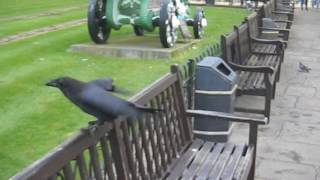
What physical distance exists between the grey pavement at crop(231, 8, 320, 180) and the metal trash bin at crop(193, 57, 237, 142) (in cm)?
51

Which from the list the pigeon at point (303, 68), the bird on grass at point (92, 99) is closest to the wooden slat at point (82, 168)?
the bird on grass at point (92, 99)

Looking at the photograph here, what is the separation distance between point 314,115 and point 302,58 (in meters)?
5.15

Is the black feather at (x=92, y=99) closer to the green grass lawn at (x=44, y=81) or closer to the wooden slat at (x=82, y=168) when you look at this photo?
the wooden slat at (x=82, y=168)

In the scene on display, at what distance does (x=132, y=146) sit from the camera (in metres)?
3.65

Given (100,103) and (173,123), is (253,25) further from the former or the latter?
(100,103)

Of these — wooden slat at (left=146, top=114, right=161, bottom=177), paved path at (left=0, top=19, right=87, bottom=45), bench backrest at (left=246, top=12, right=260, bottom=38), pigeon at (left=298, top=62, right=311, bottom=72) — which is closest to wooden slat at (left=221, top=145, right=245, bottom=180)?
wooden slat at (left=146, top=114, right=161, bottom=177)

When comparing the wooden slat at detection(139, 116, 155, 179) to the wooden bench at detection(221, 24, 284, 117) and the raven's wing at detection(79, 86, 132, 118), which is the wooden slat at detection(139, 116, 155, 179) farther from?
the wooden bench at detection(221, 24, 284, 117)

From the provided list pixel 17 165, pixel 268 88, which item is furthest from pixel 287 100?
pixel 17 165

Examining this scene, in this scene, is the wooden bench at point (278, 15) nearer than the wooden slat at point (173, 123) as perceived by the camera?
No

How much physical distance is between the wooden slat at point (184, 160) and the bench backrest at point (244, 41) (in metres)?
3.82

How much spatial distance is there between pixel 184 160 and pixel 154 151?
0.57 metres

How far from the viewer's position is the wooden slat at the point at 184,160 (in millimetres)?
4219

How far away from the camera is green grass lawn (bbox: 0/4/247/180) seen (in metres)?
6.14

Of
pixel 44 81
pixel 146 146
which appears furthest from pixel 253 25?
pixel 146 146
